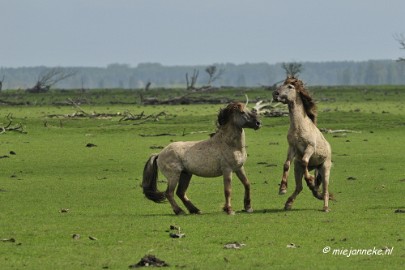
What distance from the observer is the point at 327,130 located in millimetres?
38719

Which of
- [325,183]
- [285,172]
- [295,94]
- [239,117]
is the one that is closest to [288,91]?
[295,94]

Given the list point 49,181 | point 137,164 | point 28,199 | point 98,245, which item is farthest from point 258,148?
point 98,245

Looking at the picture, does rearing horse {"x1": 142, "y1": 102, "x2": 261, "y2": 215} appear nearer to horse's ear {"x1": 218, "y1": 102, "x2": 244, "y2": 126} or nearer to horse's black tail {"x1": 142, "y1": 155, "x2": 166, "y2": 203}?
horse's ear {"x1": 218, "y1": 102, "x2": 244, "y2": 126}

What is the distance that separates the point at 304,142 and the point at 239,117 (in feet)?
3.70

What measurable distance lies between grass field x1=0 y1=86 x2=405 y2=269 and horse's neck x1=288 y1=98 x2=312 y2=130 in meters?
1.34

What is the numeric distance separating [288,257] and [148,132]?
26.8 metres

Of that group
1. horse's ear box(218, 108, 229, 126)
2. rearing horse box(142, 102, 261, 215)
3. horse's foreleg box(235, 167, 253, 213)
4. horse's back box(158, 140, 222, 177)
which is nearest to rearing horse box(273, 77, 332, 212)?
horse's foreleg box(235, 167, 253, 213)

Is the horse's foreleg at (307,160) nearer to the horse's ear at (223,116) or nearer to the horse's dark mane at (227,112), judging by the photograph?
Result: the horse's dark mane at (227,112)

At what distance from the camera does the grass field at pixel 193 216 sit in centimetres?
1292

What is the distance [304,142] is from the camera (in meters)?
17.6

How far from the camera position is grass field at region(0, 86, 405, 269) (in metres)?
12.9

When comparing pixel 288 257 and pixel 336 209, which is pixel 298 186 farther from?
pixel 288 257

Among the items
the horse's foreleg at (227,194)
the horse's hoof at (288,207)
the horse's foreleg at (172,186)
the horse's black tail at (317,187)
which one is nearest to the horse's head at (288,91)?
the horse's black tail at (317,187)

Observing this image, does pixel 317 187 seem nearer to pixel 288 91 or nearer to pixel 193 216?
pixel 288 91
